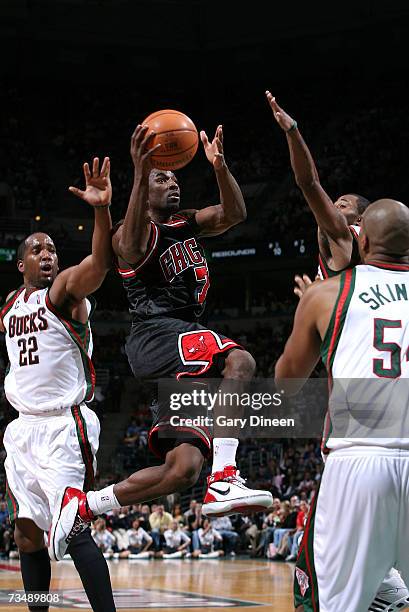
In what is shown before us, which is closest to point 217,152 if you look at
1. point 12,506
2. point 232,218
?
point 232,218

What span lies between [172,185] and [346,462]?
291cm

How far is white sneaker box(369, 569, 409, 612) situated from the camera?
4902 millimetres

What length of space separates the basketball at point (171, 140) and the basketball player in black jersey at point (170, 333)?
18 cm

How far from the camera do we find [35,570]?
6410 mm

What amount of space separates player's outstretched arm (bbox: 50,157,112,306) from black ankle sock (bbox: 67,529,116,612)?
1.72 metres

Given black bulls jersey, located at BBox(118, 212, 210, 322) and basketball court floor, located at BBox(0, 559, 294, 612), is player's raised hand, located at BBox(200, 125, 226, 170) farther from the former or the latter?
basketball court floor, located at BBox(0, 559, 294, 612)

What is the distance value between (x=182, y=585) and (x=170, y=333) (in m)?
6.25

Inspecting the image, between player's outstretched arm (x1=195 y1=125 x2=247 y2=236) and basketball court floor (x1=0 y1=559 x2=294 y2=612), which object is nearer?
player's outstretched arm (x1=195 y1=125 x2=247 y2=236)

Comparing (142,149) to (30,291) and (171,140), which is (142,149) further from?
(30,291)

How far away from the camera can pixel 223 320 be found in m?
26.3

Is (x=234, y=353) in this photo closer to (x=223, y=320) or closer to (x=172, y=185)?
(x=172, y=185)

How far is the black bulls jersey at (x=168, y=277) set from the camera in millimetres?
5945

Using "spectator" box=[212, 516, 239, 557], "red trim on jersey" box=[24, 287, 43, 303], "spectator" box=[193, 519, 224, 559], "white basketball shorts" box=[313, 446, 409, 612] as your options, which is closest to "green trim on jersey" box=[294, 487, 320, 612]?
"white basketball shorts" box=[313, 446, 409, 612]

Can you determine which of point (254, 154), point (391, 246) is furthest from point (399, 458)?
point (254, 154)
